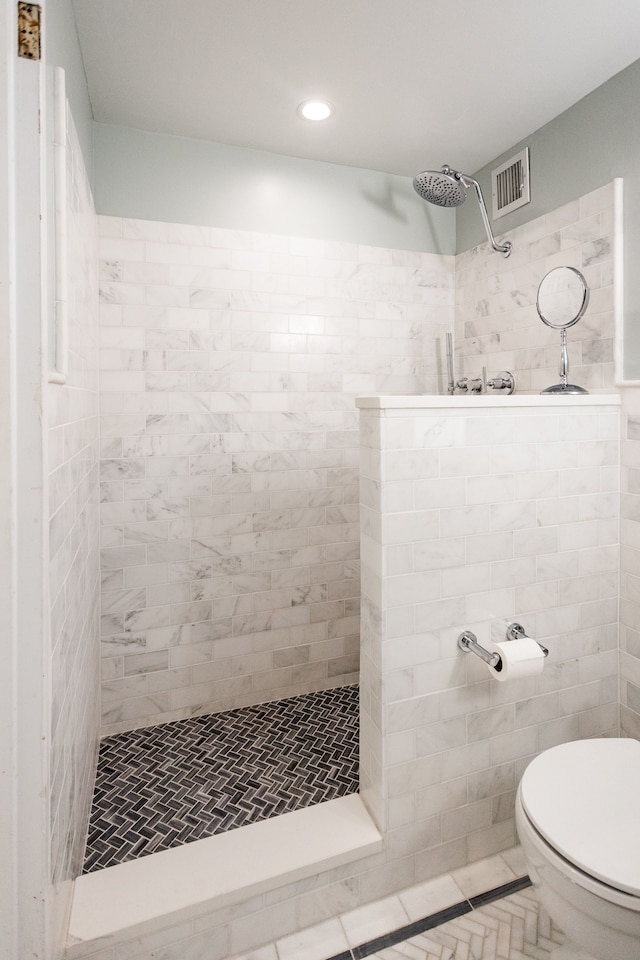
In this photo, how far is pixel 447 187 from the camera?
2059 mm

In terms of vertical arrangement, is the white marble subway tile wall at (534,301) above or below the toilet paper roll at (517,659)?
above

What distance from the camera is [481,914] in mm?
Result: 1415

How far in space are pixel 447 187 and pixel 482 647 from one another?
68.1 inches

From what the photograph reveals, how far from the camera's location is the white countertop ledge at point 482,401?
1.38 m

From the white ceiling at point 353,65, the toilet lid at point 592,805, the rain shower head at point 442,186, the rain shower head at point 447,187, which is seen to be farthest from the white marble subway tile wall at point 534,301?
the toilet lid at point 592,805

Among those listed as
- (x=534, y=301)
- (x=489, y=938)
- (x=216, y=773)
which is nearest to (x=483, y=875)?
(x=489, y=938)

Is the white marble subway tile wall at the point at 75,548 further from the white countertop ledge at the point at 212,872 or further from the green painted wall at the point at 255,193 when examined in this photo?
the green painted wall at the point at 255,193

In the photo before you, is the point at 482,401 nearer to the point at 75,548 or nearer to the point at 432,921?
the point at 75,548

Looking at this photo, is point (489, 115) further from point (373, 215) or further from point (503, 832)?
point (503, 832)

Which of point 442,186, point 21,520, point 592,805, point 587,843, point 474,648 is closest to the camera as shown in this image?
point 21,520

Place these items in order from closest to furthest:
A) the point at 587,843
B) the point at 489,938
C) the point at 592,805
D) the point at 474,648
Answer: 1. the point at 587,843
2. the point at 592,805
3. the point at 489,938
4. the point at 474,648

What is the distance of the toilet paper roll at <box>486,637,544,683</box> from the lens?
4.60 feet

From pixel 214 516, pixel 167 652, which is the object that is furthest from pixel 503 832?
pixel 214 516

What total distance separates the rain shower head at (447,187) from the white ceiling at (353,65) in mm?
187
